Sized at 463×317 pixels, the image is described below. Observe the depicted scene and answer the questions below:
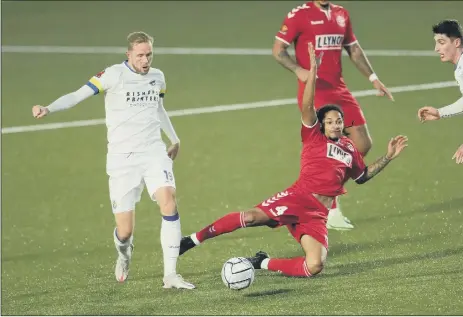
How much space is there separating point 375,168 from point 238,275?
1.67 m

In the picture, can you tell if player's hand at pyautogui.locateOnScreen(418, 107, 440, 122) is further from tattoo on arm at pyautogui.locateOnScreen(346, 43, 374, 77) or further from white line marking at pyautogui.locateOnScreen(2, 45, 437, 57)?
white line marking at pyautogui.locateOnScreen(2, 45, 437, 57)

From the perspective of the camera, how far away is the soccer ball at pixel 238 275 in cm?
1051

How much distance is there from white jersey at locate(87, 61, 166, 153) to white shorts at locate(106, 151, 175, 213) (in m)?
0.07

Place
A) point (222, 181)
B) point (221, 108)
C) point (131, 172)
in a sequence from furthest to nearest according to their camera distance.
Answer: point (221, 108) → point (222, 181) → point (131, 172)

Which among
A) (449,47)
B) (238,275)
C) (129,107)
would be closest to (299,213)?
(238,275)

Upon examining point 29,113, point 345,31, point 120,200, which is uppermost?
point 345,31

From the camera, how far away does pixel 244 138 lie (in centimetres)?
1634

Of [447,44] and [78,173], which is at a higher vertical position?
[447,44]

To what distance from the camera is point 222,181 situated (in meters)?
14.7

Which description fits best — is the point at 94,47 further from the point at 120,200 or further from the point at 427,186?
the point at 120,200

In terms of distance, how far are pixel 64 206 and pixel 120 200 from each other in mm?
2992

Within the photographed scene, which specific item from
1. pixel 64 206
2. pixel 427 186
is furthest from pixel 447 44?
pixel 64 206

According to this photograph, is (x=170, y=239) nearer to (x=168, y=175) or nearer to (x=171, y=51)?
(x=168, y=175)

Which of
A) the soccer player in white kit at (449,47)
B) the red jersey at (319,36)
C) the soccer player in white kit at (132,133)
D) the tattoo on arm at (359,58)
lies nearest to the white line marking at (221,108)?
the tattoo on arm at (359,58)
